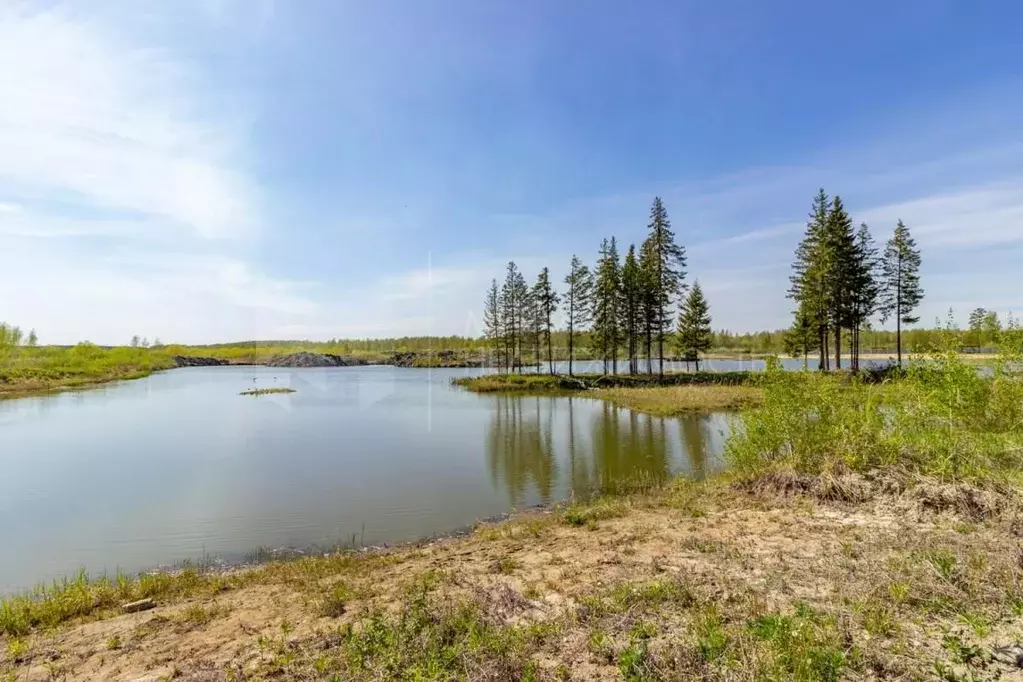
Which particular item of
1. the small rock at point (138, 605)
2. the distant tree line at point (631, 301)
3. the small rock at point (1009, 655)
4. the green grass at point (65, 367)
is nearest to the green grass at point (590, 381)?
the distant tree line at point (631, 301)

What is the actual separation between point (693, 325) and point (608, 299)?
44.4ft

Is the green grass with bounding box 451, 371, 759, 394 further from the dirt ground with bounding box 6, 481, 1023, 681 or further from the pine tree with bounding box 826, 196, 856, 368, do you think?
the dirt ground with bounding box 6, 481, 1023, 681

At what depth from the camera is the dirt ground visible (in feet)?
13.4

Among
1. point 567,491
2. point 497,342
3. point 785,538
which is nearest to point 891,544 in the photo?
point 785,538

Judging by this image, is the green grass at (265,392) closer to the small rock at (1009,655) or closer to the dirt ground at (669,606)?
the dirt ground at (669,606)

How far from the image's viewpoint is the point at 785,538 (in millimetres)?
7402

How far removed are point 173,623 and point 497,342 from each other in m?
65.7

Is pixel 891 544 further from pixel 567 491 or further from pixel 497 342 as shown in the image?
pixel 497 342

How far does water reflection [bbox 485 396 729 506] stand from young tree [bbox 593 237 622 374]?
23714 mm

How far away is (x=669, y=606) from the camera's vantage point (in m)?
5.18

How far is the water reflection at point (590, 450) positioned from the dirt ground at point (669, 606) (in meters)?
6.04

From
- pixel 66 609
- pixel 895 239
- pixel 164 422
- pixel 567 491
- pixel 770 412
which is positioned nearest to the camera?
pixel 66 609

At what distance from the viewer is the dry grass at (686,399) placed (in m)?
31.1

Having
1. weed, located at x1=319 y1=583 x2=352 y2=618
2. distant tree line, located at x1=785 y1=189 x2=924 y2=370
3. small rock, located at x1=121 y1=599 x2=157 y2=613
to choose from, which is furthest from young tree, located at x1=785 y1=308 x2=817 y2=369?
small rock, located at x1=121 y1=599 x2=157 y2=613
